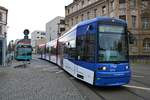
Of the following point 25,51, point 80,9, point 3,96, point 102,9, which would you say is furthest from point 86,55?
point 80,9

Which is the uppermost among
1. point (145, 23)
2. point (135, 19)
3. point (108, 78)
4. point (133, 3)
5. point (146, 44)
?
point (133, 3)

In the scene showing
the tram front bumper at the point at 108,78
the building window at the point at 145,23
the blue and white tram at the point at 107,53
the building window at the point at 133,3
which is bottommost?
the tram front bumper at the point at 108,78

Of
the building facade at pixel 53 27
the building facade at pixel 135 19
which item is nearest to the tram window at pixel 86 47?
the building facade at pixel 135 19

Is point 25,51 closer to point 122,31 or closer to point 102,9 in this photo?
point 102,9

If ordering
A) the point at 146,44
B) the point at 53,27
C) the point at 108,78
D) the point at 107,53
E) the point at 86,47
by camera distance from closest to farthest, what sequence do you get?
the point at 108,78 → the point at 107,53 → the point at 86,47 → the point at 146,44 → the point at 53,27

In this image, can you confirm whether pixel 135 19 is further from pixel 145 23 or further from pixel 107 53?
pixel 107 53

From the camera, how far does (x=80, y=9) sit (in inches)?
2422

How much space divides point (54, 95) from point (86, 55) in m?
3.10

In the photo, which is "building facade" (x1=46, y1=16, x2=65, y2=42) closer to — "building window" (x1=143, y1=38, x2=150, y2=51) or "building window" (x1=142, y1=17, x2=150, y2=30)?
"building window" (x1=142, y1=17, x2=150, y2=30)

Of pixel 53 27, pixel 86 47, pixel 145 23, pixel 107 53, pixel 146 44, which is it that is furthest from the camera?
pixel 53 27

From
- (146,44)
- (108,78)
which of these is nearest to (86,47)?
(108,78)

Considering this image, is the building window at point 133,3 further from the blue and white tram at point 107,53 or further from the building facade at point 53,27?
the building facade at point 53,27

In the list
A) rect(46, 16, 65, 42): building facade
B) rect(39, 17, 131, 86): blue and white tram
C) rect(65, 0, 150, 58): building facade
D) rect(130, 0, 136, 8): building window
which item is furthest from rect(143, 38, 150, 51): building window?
rect(46, 16, 65, 42): building facade

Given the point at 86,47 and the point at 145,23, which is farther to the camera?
the point at 145,23
